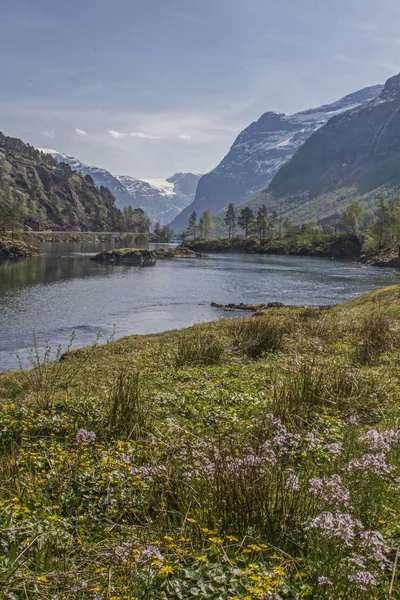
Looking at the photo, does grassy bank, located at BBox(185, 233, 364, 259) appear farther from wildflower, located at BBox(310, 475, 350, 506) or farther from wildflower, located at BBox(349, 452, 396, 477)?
wildflower, located at BBox(310, 475, 350, 506)

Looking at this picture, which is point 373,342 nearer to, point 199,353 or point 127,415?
point 199,353

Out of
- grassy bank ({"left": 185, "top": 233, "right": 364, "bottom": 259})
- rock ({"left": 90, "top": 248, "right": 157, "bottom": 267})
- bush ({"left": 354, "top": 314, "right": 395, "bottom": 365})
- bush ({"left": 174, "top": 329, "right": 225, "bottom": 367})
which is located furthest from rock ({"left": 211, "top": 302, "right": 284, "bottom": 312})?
grassy bank ({"left": 185, "top": 233, "right": 364, "bottom": 259})

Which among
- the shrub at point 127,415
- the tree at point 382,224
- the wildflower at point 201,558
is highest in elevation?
the tree at point 382,224

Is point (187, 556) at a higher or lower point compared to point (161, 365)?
higher

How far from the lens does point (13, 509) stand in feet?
15.4

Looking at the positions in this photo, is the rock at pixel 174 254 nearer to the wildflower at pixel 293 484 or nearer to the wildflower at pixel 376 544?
the wildflower at pixel 293 484

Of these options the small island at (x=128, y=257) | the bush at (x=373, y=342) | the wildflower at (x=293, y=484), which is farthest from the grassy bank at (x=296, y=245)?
the wildflower at (x=293, y=484)

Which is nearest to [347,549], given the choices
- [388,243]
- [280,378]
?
[280,378]

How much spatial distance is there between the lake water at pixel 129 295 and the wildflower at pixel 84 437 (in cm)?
1909

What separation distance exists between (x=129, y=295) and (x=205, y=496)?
50777mm

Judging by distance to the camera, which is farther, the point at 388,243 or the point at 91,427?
the point at 388,243

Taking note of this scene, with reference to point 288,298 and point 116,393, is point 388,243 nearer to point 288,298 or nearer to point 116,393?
point 288,298

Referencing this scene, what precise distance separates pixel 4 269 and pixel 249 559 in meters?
79.1

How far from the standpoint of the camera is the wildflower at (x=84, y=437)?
6.80 metres
